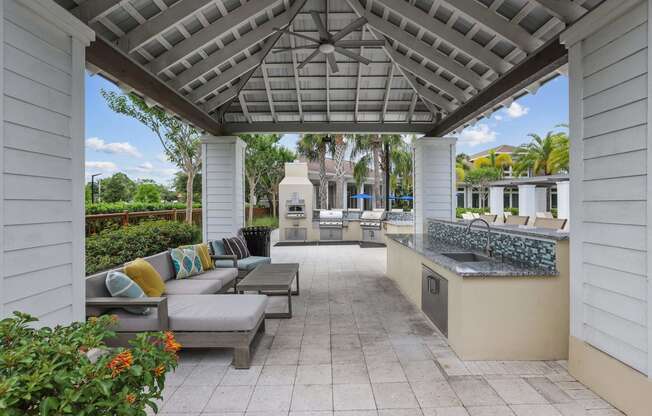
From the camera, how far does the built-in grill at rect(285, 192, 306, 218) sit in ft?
40.2

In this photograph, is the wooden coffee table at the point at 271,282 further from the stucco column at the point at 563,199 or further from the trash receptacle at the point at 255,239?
the stucco column at the point at 563,199

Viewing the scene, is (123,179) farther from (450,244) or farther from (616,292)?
(616,292)

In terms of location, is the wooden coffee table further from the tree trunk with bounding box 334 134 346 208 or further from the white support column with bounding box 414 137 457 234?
the tree trunk with bounding box 334 134 346 208

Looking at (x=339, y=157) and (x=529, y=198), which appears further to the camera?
(x=339, y=157)

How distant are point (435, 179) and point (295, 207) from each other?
6.23 metres

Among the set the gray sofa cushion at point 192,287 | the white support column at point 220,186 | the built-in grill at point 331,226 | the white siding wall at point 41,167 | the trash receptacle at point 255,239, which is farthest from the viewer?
the built-in grill at point 331,226

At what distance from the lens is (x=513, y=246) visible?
359 centimetres

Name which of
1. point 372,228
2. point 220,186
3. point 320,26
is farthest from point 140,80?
point 372,228

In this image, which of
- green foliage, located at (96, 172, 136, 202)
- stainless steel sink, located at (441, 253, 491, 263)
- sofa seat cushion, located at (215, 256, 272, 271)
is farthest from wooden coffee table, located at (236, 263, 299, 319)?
green foliage, located at (96, 172, 136, 202)

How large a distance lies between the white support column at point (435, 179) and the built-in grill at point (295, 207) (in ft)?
19.1

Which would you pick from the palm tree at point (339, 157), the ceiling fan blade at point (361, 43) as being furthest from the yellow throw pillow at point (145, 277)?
the palm tree at point (339, 157)

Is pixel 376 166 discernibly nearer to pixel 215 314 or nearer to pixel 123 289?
pixel 215 314

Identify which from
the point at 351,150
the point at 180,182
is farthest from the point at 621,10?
the point at 180,182

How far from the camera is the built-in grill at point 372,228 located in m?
11.6
